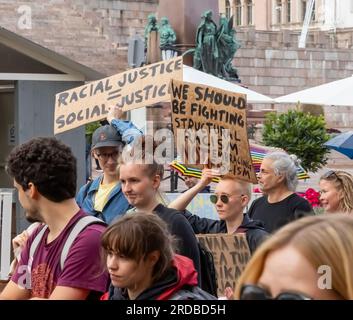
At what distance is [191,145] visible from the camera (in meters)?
6.88

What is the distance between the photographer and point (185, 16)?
30812mm

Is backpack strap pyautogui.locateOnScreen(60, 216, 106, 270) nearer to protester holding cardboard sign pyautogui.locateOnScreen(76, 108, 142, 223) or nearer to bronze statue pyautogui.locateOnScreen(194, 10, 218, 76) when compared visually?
protester holding cardboard sign pyautogui.locateOnScreen(76, 108, 142, 223)

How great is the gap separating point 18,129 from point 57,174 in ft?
18.2

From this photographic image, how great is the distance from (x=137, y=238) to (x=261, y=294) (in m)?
1.37

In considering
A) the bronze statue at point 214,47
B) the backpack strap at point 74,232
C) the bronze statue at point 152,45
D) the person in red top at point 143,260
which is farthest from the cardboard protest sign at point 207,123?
the bronze statue at point 214,47

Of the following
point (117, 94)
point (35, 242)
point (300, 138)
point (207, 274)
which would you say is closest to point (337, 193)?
point (117, 94)

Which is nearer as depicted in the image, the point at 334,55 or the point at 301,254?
the point at 301,254

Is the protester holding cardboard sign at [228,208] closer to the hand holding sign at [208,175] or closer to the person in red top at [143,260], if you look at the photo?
the hand holding sign at [208,175]

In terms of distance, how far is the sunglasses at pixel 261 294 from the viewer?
2245 millimetres

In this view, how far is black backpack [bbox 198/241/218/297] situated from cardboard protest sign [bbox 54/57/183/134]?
7.05 ft

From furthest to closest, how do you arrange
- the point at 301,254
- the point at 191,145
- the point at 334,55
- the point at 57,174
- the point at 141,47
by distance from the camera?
the point at 334,55 → the point at 141,47 → the point at 191,145 → the point at 57,174 → the point at 301,254
